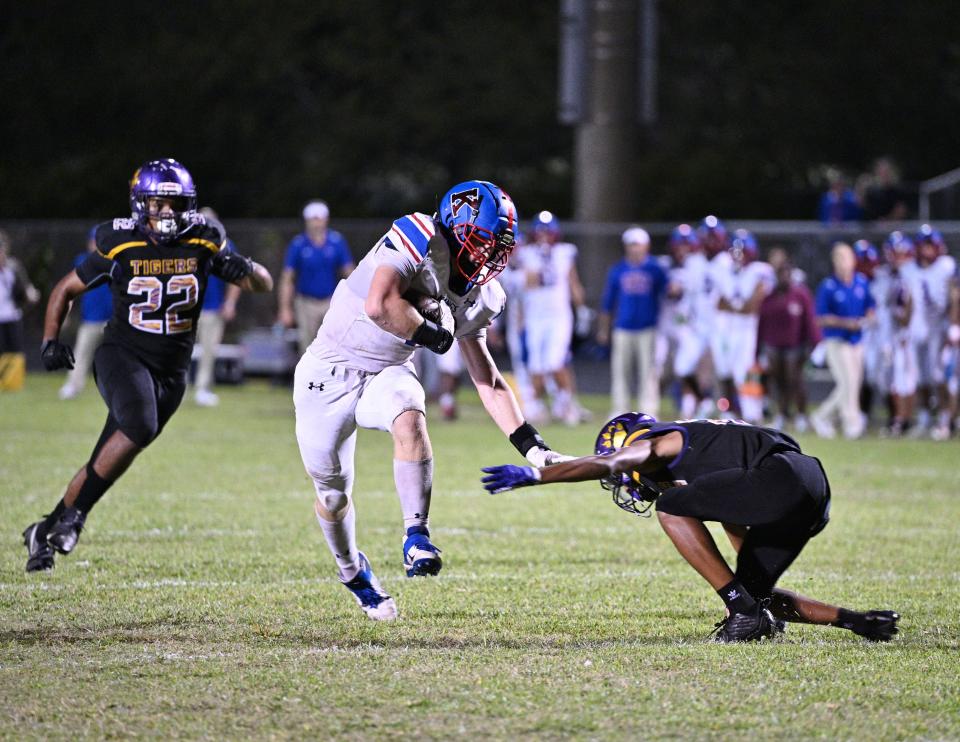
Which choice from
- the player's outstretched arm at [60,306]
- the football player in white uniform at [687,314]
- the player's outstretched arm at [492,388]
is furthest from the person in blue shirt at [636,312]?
the player's outstretched arm at [492,388]

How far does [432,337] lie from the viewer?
5.11 m

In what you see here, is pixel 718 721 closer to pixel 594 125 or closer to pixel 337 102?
pixel 594 125

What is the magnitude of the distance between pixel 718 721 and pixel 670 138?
30956 millimetres

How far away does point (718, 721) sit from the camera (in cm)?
437

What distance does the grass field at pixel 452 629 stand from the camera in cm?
442

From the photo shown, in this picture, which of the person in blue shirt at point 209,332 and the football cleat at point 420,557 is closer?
the football cleat at point 420,557

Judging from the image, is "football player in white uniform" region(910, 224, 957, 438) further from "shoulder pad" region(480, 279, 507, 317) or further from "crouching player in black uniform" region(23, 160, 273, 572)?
"shoulder pad" region(480, 279, 507, 317)

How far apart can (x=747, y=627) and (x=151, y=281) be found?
10.7 ft

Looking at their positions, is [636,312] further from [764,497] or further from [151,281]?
[764,497]

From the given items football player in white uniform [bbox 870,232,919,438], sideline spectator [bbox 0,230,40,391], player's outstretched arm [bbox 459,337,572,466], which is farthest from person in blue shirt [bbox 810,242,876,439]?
player's outstretched arm [bbox 459,337,572,466]

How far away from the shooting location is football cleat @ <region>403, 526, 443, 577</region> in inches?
206

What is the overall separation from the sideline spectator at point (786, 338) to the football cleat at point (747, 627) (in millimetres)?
9422

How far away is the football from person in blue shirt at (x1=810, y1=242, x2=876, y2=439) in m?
9.23

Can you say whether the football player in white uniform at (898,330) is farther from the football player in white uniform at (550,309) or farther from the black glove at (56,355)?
the black glove at (56,355)
